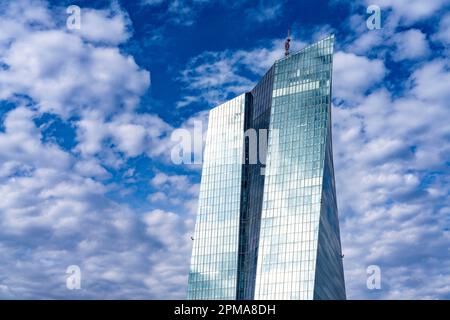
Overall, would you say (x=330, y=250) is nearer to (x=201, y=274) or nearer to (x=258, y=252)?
(x=258, y=252)

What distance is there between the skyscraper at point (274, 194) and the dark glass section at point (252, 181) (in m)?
0.31

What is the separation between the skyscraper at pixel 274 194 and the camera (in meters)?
146

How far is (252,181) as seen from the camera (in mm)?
174625

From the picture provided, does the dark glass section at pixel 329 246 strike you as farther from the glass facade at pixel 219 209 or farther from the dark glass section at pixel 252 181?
the glass facade at pixel 219 209

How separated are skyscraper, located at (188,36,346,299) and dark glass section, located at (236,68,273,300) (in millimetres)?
311

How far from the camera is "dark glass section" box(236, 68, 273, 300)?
162875mm

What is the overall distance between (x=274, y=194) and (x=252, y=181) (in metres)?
20.3

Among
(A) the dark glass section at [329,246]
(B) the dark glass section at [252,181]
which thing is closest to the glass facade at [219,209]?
(B) the dark glass section at [252,181]

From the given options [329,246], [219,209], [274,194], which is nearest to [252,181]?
→ [219,209]

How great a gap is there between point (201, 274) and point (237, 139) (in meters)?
44.3

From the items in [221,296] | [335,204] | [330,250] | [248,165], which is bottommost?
[221,296]

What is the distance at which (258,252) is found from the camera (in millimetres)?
152125
